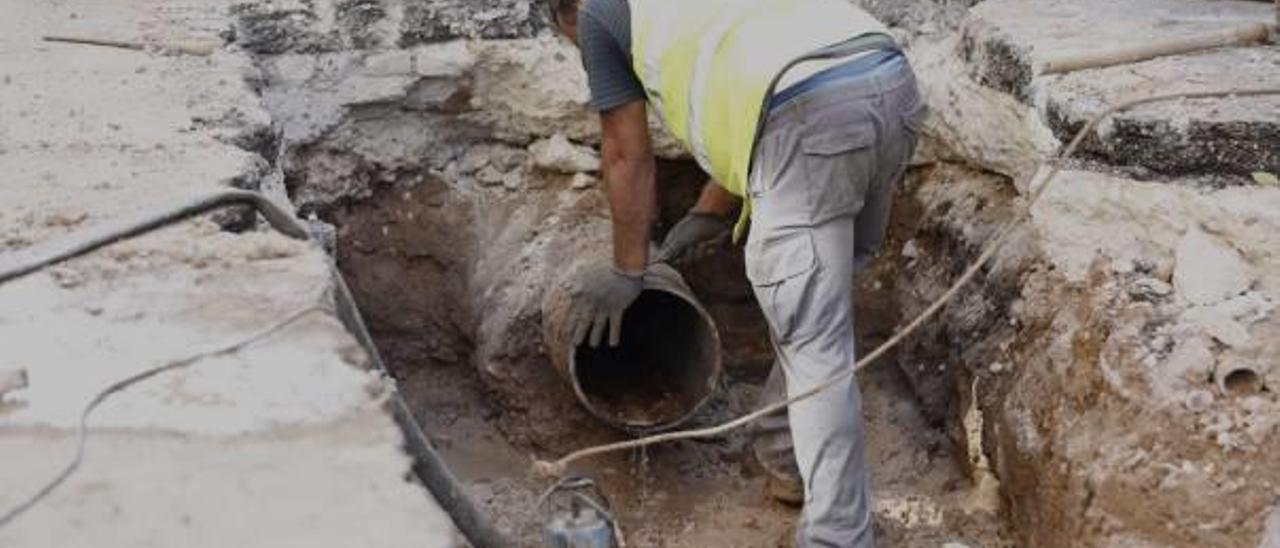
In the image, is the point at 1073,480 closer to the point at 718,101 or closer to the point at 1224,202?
the point at 1224,202

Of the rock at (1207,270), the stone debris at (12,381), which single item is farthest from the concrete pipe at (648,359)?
the stone debris at (12,381)

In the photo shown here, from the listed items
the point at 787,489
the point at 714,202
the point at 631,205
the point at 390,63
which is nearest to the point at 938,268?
the point at 714,202

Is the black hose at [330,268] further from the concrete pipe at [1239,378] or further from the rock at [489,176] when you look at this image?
the rock at [489,176]

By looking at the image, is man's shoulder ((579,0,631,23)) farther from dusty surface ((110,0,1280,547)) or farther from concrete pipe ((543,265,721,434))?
dusty surface ((110,0,1280,547))

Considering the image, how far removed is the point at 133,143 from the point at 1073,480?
90.1 inches

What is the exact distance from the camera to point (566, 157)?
489 cm

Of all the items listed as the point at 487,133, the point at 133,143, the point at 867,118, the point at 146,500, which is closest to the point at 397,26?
the point at 487,133

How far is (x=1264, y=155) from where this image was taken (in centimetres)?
349

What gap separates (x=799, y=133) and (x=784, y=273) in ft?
1.05

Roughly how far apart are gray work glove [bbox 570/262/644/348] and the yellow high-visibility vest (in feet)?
1.78

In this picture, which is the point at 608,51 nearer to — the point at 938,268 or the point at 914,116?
the point at 914,116

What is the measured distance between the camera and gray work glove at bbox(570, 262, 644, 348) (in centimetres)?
404

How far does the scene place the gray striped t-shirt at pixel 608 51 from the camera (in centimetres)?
357

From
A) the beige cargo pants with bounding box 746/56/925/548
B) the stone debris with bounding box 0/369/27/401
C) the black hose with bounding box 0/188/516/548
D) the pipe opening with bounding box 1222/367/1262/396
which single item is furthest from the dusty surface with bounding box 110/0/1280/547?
the stone debris with bounding box 0/369/27/401
